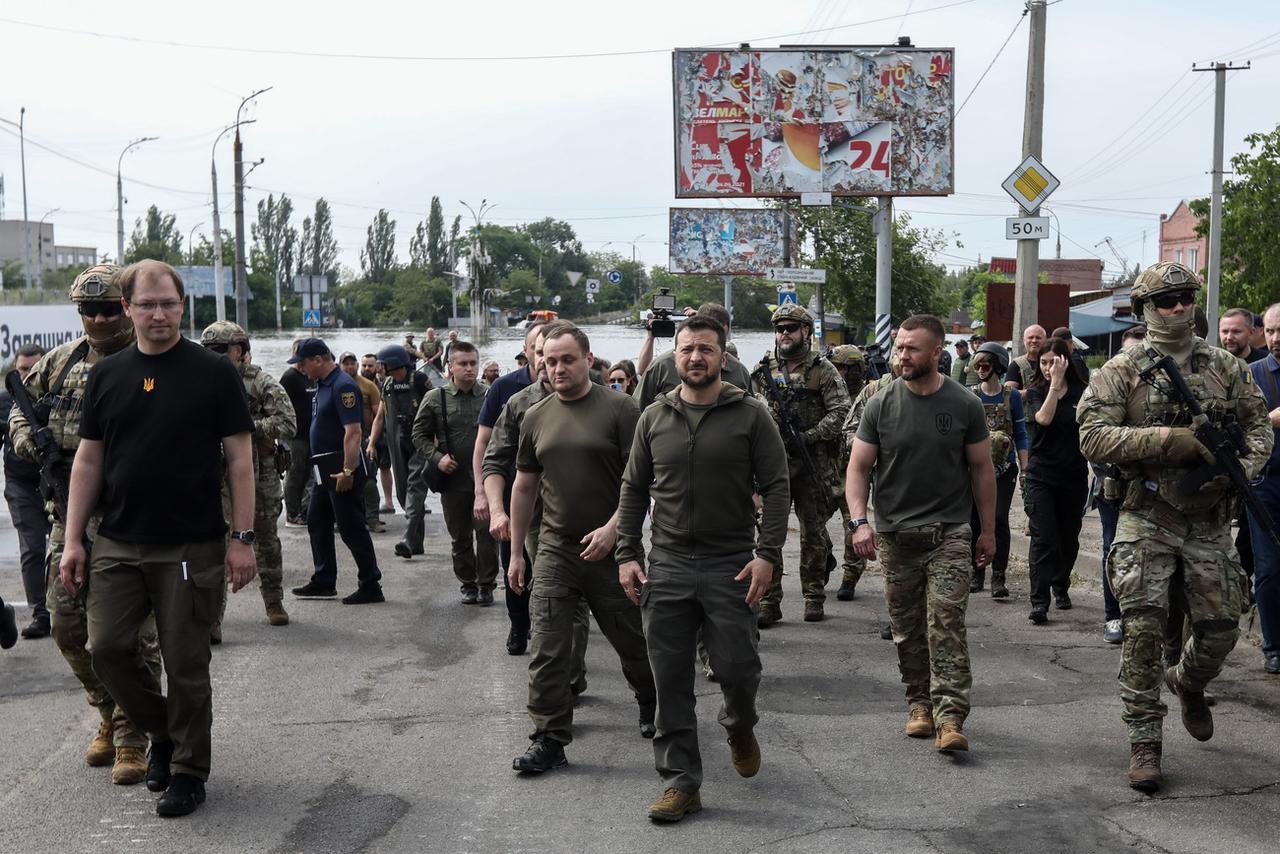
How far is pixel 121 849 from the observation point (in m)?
4.96

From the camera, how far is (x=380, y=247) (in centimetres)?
12888

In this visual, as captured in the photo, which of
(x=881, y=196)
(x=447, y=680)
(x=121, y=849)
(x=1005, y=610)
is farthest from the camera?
(x=881, y=196)

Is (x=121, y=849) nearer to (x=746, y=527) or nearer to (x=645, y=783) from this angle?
(x=645, y=783)

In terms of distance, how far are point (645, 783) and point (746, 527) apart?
1.18 metres

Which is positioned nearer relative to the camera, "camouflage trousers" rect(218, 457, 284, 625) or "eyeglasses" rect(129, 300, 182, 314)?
"eyeglasses" rect(129, 300, 182, 314)

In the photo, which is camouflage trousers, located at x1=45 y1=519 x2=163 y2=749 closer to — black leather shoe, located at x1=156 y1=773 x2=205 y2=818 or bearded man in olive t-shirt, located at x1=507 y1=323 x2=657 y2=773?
black leather shoe, located at x1=156 y1=773 x2=205 y2=818

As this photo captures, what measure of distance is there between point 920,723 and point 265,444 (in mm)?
4648

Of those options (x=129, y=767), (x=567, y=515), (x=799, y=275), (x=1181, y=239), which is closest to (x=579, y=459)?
(x=567, y=515)

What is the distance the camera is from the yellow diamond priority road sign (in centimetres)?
1472

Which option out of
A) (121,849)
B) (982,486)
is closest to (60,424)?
(121,849)

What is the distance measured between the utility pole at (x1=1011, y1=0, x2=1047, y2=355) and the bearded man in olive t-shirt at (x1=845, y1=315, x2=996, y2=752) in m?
9.66

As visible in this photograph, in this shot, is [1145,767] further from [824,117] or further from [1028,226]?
[824,117]

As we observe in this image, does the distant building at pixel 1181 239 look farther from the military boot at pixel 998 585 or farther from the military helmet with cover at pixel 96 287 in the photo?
the military helmet with cover at pixel 96 287

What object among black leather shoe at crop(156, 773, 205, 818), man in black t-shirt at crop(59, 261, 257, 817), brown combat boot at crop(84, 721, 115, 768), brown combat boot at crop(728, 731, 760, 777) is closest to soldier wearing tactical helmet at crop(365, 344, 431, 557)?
brown combat boot at crop(84, 721, 115, 768)
